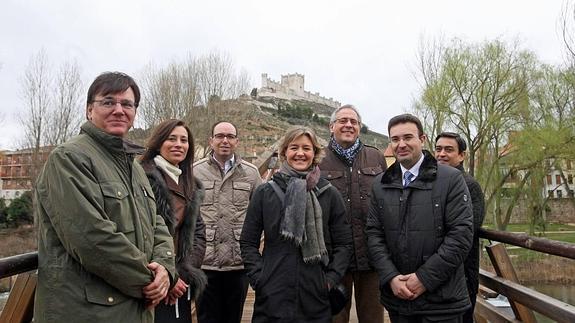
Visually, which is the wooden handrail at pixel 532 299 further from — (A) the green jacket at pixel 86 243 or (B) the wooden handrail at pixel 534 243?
(A) the green jacket at pixel 86 243

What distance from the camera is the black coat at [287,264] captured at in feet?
8.66

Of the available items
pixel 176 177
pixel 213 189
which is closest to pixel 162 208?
pixel 176 177

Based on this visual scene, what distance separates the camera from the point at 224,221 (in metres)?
3.42

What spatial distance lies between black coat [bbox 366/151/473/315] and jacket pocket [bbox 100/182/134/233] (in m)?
1.48

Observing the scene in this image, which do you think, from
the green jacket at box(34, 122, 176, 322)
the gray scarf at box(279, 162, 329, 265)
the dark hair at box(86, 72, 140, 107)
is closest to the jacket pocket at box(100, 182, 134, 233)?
the green jacket at box(34, 122, 176, 322)

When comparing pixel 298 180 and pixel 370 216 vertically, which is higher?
pixel 298 180

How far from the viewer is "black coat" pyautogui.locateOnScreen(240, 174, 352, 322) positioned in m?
2.64

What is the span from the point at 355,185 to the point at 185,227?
1204mm

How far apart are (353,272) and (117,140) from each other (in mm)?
1884

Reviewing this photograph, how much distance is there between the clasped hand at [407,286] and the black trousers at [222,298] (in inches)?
48.0

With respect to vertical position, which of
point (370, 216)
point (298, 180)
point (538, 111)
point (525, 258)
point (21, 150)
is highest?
point (538, 111)

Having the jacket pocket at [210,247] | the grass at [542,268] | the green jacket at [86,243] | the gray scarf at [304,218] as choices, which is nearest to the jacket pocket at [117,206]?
the green jacket at [86,243]

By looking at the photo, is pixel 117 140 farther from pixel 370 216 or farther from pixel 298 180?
pixel 370 216

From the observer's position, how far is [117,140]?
205 centimetres
